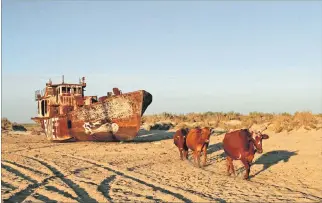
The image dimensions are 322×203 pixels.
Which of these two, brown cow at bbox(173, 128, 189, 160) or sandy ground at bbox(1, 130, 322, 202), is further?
brown cow at bbox(173, 128, 189, 160)

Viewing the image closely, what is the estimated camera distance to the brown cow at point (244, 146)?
10.2 m

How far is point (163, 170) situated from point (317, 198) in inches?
193

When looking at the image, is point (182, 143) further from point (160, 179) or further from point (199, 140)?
point (160, 179)

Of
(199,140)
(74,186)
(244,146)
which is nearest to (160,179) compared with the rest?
(74,186)

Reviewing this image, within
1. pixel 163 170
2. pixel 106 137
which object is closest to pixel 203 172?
pixel 163 170

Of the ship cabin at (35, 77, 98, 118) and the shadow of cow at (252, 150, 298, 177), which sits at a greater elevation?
the ship cabin at (35, 77, 98, 118)

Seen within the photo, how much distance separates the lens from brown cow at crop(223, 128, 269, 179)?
1016 centimetres

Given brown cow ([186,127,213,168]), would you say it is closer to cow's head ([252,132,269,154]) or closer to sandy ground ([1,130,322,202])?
sandy ground ([1,130,322,202])

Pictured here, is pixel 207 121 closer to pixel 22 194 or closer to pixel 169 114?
pixel 169 114

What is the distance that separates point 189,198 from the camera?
24.4 feet

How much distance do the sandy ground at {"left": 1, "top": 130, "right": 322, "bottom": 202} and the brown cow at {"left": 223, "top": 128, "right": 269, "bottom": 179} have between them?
555 mm

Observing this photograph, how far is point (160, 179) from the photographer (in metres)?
9.80

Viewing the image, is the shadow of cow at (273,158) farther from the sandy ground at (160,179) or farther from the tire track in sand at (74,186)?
the tire track in sand at (74,186)

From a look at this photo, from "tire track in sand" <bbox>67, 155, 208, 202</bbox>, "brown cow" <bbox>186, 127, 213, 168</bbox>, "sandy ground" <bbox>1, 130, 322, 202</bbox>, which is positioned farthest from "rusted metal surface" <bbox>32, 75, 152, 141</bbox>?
"tire track in sand" <bbox>67, 155, 208, 202</bbox>
